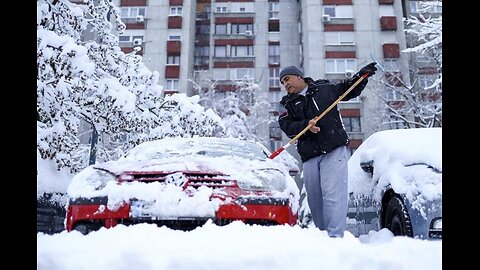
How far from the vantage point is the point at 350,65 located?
87.9 ft

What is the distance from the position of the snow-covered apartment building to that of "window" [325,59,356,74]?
0.06 metres

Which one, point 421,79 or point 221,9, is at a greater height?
point 221,9

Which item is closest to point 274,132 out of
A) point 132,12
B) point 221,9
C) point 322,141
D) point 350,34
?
point 350,34

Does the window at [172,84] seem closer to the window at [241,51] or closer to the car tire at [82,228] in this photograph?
the window at [241,51]

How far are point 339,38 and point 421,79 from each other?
28.6 feet

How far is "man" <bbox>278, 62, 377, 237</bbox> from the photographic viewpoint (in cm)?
354

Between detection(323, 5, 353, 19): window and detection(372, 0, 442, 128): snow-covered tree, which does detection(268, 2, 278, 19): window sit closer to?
detection(323, 5, 353, 19): window

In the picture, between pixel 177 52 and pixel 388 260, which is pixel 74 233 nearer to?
pixel 388 260

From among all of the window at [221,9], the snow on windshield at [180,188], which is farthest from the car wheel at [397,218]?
the window at [221,9]

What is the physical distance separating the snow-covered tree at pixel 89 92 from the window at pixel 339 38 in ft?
57.9

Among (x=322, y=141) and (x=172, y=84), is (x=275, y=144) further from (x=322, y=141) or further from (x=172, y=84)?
(x=322, y=141)

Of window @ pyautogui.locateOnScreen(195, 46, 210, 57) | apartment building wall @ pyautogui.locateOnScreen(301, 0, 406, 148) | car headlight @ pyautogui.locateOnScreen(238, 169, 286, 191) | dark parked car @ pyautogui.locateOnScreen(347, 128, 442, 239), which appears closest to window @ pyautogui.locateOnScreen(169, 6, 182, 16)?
window @ pyautogui.locateOnScreen(195, 46, 210, 57)

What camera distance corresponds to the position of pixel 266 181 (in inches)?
118
